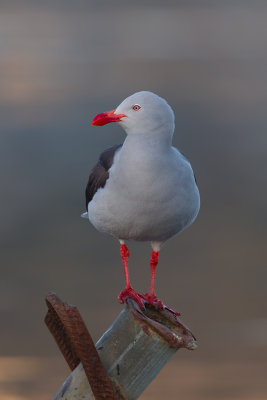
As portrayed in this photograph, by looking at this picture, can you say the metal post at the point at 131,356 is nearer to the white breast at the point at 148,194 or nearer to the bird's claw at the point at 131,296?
the bird's claw at the point at 131,296

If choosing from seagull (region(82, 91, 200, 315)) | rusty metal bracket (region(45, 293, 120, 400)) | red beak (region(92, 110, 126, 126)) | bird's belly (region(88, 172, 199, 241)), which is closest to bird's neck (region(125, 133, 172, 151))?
seagull (region(82, 91, 200, 315))

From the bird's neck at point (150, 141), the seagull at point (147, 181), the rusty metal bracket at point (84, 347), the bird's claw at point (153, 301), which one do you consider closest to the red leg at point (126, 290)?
the seagull at point (147, 181)

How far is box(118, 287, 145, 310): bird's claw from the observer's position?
5.69 metres

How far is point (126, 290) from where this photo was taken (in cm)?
630

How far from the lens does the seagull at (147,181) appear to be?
5.89 metres

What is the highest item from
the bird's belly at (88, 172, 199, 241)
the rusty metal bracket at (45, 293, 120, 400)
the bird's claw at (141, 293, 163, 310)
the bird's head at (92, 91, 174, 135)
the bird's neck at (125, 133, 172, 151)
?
the bird's head at (92, 91, 174, 135)

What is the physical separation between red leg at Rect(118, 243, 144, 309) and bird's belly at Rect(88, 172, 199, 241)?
1.77 ft

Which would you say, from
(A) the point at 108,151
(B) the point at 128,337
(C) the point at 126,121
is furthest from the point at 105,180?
(B) the point at 128,337

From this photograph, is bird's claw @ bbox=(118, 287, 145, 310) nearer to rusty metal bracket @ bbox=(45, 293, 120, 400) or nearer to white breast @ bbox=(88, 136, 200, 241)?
white breast @ bbox=(88, 136, 200, 241)

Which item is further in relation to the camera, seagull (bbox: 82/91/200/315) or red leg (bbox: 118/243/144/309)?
seagull (bbox: 82/91/200/315)

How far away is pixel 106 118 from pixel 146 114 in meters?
0.48

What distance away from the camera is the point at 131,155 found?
600cm

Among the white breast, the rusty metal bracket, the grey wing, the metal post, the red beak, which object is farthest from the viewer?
the grey wing

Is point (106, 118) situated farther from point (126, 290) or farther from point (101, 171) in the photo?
point (126, 290)
